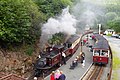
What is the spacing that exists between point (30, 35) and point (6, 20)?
3.84 meters

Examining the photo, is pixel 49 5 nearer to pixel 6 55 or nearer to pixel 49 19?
pixel 49 19

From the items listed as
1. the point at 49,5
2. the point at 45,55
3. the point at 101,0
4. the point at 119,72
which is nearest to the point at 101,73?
the point at 119,72

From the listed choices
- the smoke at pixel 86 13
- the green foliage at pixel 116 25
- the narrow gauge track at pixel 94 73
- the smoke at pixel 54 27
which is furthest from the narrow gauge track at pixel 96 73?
the green foliage at pixel 116 25

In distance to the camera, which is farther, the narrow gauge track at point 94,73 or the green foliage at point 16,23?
the narrow gauge track at point 94,73

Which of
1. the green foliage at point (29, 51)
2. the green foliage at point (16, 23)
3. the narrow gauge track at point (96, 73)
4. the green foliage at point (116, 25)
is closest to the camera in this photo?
the green foliage at point (16, 23)

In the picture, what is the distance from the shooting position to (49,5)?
30.7 meters

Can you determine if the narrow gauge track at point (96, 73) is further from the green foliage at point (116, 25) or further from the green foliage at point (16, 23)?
the green foliage at point (116, 25)

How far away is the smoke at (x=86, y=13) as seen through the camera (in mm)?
62562

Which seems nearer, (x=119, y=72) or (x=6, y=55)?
(x=6, y=55)

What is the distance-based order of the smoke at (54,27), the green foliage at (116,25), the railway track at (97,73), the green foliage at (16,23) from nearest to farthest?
the green foliage at (16,23), the railway track at (97,73), the smoke at (54,27), the green foliage at (116,25)

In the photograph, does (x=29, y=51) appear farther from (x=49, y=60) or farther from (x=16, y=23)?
(x=16, y=23)

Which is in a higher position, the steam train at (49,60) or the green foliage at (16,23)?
the green foliage at (16,23)

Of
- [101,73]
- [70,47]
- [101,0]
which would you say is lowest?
[101,73]

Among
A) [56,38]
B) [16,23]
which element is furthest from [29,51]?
[56,38]
